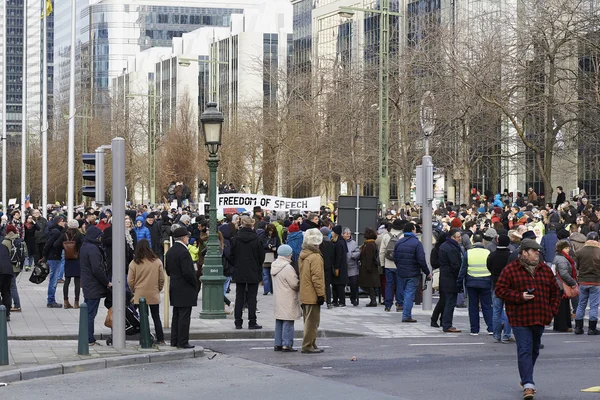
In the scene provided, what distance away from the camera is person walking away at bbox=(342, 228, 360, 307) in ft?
75.5

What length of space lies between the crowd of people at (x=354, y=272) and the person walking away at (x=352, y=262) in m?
0.03

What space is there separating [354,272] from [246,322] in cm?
434

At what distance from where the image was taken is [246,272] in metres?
18.0

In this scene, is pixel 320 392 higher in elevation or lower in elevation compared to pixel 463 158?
lower

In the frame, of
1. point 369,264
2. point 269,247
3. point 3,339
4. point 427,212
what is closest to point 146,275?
point 3,339

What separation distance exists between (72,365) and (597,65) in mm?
26468

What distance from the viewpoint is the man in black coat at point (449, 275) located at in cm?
1853

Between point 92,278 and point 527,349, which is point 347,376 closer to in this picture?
point 527,349

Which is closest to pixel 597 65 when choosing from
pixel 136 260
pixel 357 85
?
pixel 357 85

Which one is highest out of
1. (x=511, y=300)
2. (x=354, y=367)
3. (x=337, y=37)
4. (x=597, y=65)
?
(x=337, y=37)

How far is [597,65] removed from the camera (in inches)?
1427

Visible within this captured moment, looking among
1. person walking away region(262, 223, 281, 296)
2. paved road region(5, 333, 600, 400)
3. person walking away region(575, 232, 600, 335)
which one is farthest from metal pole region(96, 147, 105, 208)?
person walking away region(262, 223, 281, 296)

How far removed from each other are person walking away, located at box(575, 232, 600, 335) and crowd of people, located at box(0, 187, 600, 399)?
17 millimetres

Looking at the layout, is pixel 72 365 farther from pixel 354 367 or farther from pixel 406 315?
pixel 406 315
